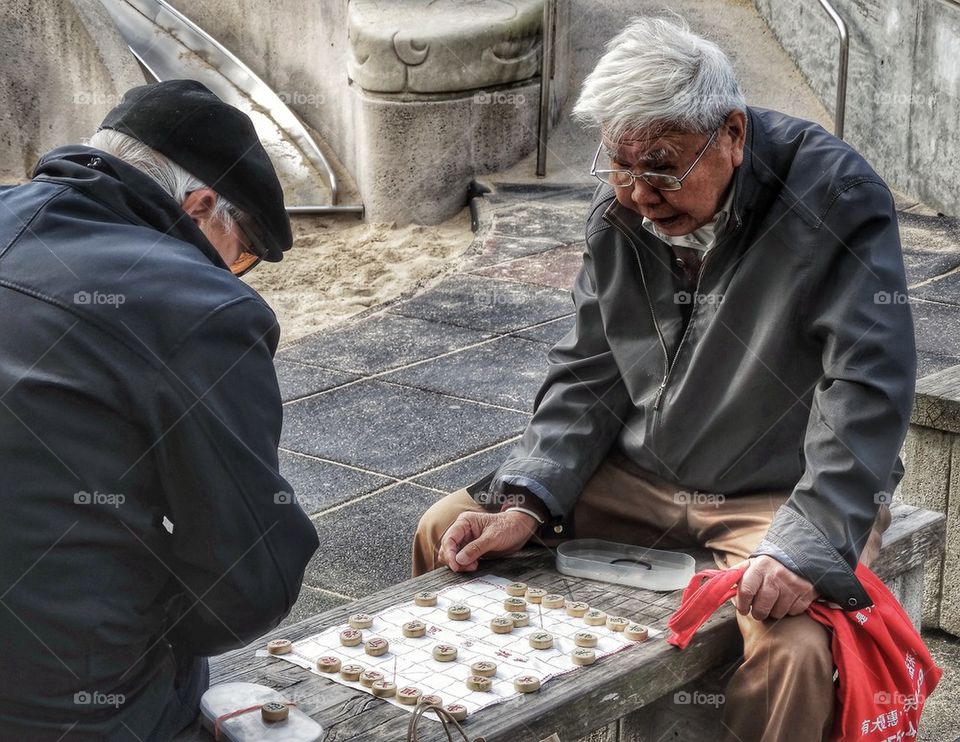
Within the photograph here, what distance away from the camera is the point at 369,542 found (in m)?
4.57

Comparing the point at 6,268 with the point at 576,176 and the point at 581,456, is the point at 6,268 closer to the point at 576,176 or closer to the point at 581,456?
the point at 581,456

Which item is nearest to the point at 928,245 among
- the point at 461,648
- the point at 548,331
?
the point at 548,331

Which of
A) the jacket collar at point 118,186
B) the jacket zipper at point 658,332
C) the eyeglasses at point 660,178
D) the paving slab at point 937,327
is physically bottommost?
the paving slab at point 937,327

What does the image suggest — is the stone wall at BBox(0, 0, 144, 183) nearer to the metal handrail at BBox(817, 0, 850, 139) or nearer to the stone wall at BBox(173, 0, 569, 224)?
the stone wall at BBox(173, 0, 569, 224)

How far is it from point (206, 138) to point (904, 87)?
7.83 m

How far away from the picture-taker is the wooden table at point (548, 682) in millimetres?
2424

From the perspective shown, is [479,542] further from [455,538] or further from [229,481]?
[229,481]

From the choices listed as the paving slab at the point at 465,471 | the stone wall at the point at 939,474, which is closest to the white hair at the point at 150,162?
the stone wall at the point at 939,474

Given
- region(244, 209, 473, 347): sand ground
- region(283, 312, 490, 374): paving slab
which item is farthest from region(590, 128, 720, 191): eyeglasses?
region(244, 209, 473, 347): sand ground

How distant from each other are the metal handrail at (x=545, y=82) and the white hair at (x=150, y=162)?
772 centimetres

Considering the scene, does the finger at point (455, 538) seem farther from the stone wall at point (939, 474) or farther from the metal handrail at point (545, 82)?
the metal handrail at point (545, 82)

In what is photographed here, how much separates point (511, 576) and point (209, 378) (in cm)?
128

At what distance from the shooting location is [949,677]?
395cm

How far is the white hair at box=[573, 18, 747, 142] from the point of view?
2844 millimetres
